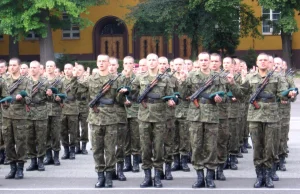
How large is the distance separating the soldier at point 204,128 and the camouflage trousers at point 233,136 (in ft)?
7.25

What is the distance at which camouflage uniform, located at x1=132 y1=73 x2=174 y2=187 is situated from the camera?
13.8m

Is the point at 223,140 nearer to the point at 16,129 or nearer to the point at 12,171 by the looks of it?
the point at 16,129

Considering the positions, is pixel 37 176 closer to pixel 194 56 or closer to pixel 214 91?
pixel 214 91

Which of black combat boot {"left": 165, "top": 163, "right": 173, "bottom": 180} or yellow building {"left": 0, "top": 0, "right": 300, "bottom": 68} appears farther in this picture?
yellow building {"left": 0, "top": 0, "right": 300, "bottom": 68}

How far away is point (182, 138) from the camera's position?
1595cm

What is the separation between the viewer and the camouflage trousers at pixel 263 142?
13.6m

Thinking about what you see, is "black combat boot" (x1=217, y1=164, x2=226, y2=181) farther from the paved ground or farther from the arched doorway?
the arched doorway

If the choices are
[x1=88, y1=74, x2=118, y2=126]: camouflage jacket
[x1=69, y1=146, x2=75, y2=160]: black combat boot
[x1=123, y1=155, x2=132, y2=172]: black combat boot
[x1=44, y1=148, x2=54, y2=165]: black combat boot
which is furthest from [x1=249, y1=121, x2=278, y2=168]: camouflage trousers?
[x1=69, y1=146, x2=75, y2=160]: black combat boot

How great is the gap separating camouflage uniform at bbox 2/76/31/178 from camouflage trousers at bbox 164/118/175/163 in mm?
2594

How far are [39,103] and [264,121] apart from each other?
4.57 metres

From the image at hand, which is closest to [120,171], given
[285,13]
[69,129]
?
[69,129]

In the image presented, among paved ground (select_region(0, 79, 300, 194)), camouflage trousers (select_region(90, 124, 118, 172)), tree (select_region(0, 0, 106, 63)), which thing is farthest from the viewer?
tree (select_region(0, 0, 106, 63))

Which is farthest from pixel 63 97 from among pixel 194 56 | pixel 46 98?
pixel 194 56

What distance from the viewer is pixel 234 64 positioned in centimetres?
1684
